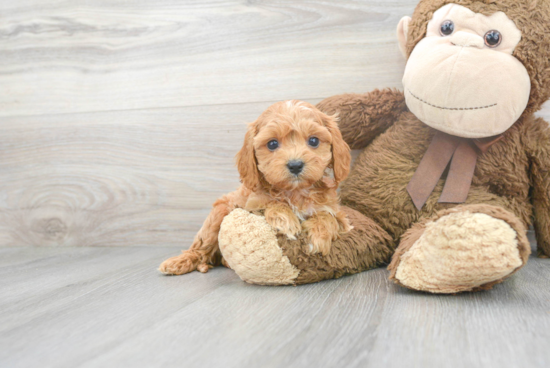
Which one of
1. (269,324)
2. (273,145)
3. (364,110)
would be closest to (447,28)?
(364,110)

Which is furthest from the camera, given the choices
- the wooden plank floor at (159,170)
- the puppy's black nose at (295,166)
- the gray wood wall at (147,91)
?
the gray wood wall at (147,91)

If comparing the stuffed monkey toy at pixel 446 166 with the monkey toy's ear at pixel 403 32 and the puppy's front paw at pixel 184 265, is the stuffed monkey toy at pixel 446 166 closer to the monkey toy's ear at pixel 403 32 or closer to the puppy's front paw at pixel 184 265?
the monkey toy's ear at pixel 403 32

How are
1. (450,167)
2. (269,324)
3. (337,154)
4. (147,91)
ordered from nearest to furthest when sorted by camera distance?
1. (269,324)
2. (337,154)
3. (450,167)
4. (147,91)

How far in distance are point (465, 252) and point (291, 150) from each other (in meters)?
0.45

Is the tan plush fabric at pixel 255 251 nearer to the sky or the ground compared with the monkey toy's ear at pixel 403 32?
nearer to the ground

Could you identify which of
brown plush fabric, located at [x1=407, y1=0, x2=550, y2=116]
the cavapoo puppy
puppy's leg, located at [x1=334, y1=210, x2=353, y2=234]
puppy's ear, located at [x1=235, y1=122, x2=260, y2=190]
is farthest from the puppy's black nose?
brown plush fabric, located at [x1=407, y1=0, x2=550, y2=116]

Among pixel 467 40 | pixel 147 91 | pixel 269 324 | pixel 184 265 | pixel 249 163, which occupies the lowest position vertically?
pixel 184 265

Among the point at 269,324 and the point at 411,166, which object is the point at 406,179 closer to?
the point at 411,166

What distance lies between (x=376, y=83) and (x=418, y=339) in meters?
1.02

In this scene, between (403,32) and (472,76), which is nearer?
(472,76)

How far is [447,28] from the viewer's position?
1.16m

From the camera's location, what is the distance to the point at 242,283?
1.18 m

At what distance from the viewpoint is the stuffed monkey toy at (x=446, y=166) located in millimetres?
944

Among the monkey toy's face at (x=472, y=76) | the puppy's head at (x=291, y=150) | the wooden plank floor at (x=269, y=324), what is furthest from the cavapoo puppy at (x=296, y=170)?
the monkey toy's face at (x=472, y=76)
